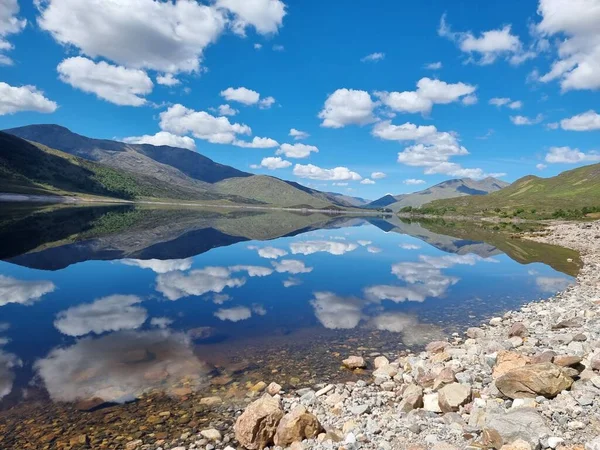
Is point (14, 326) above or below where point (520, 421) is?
below

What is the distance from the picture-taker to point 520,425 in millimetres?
Result: 9844

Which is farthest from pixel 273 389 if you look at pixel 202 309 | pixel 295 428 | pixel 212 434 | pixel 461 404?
pixel 202 309

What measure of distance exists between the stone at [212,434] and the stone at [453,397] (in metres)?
7.65

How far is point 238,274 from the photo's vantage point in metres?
43.1

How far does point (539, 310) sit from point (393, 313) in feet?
34.4

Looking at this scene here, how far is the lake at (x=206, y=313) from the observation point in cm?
1697

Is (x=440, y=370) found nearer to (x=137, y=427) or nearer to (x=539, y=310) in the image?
(x=137, y=427)

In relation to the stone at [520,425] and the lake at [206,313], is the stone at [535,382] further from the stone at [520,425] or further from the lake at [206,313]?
the lake at [206,313]

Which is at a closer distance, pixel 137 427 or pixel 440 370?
pixel 137 427

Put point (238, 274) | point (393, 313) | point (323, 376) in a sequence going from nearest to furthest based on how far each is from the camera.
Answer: point (323, 376)
point (393, 313)
point (238, 274)

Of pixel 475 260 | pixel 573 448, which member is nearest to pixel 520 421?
pixel 573 448

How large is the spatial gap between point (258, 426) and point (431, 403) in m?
6.07

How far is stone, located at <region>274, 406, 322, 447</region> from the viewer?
11.7m

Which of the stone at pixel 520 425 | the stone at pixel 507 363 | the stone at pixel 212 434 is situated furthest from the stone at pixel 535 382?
the stone at pixel 212 434
